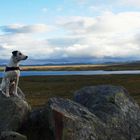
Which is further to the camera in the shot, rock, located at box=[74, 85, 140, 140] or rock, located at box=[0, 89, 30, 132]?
rock, located at box=[74, 85, 140, 140]

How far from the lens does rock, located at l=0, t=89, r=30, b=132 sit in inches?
694

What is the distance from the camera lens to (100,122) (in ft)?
57.3

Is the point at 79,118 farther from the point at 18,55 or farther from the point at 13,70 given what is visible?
the point at 18,55

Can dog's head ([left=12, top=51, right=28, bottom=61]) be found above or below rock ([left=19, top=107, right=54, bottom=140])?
above

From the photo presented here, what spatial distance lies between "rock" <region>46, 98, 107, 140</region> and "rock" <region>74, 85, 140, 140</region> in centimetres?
80

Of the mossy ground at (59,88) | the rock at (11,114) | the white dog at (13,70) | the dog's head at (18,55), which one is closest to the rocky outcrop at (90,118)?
the rock at (11,114)

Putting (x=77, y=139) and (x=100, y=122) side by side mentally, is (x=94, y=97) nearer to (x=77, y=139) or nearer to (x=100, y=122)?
(x=100, y=122)

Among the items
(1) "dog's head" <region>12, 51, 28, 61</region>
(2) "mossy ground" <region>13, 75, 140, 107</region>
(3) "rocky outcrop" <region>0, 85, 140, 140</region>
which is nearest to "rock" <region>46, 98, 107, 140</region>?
(3) "rocky outcrop" <region>0, 85, 140, 140</region>

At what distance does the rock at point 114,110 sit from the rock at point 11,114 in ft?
10.7

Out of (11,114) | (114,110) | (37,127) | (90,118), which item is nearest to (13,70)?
(11,114)

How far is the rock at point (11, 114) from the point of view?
57.8 ft

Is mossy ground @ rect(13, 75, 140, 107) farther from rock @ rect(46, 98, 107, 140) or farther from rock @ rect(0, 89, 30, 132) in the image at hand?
rock @ rect(46, 98, 107, 140)

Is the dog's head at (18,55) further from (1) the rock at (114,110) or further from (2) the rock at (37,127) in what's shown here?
(1) the rock at (114,110)

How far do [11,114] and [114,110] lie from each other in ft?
15.4
